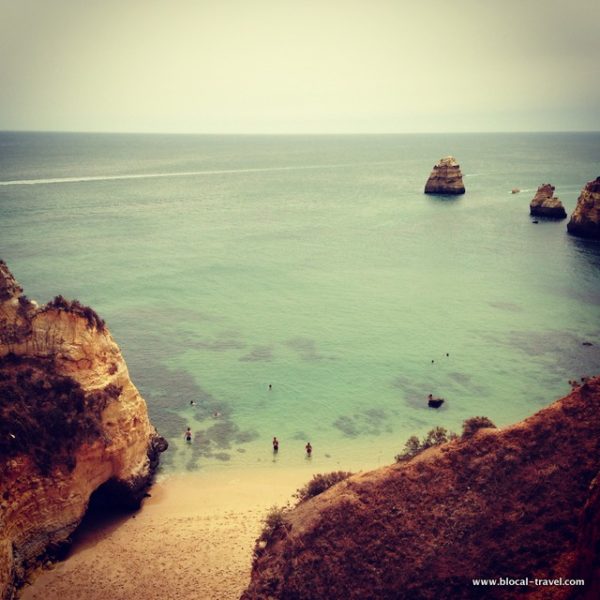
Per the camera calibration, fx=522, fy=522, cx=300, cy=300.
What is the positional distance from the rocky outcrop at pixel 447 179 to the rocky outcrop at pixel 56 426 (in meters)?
107

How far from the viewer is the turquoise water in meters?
33.0

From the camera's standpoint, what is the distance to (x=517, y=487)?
16.3 meters

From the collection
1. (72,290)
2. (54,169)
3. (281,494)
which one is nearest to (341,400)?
(281,494)

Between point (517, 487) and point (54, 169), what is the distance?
174m

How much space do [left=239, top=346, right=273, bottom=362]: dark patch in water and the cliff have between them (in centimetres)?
2163

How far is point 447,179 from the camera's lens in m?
118

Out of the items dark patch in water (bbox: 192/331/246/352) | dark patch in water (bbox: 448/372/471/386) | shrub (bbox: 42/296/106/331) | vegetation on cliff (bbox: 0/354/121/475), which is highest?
shrub (bbox: 42/296/106/331)

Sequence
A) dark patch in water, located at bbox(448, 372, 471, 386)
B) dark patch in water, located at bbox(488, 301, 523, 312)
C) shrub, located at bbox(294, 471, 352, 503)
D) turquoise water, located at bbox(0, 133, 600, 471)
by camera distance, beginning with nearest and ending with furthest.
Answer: shrub, located at bbox(294, 471, 352, 503) → turquoise water, located at bbox(0, 133, 600, 471) → dark patch in water, located at bbox(448, 372, 471, 386) → dark patch in water, located at bbox(488, 301, 523, 312)

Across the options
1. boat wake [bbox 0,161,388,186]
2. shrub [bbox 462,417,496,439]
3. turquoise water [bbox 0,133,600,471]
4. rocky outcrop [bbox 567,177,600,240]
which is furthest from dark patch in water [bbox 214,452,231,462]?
boat wake [bbox 0,161,388,186]

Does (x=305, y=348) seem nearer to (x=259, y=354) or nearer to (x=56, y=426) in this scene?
(x=259, y=354)

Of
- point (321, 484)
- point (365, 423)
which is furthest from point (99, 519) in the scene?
point (365, 423)

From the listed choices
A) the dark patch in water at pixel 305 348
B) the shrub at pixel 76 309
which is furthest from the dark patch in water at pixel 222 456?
the dark patch in water at pixel 305 348

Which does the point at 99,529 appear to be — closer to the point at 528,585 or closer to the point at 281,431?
the point at 281,431

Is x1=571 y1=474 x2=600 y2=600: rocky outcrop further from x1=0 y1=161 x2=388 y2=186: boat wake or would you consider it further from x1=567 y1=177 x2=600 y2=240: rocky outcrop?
x1=0 y1=161 x2=388 y2=186: boat wake
